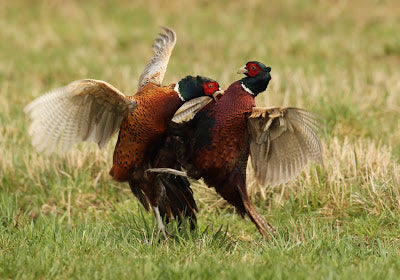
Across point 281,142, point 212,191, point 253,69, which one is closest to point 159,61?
point 212,191

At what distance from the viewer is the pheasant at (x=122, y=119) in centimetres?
397

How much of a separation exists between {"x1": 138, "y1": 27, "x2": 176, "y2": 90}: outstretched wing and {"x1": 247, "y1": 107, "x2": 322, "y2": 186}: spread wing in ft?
3.03

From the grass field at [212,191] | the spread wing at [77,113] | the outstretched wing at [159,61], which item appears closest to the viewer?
the grass field at [212,191]

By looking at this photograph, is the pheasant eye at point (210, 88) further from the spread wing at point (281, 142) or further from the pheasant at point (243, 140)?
the spread wing at point (281, 142)

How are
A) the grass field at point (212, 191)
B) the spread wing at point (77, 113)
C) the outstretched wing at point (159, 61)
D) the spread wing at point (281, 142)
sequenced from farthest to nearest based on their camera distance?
the outstretched wing at point (159, 61) → the spread wing at point (77, 113) → the spread wing at point (281, 142) → the grass field at point (212, 191)

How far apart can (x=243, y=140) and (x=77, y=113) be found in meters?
1.10

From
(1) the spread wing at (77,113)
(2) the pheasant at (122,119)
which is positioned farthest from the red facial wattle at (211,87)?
(1) the spread wing at (77,113)

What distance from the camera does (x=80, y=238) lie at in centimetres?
388

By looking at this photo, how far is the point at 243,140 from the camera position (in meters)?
4.05

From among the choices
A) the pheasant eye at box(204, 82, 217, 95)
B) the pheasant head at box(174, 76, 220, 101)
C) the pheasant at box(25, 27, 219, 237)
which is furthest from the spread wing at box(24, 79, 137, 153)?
the pheasant eye at box(204, 82, 217, 95)

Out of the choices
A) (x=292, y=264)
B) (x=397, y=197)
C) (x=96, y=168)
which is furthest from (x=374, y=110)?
(x=292, y=264)

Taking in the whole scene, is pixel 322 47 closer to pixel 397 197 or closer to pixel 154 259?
pixel 397 197

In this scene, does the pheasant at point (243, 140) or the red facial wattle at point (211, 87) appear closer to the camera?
the pheasant at point (243, 140)

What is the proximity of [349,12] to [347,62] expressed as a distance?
295 cm
